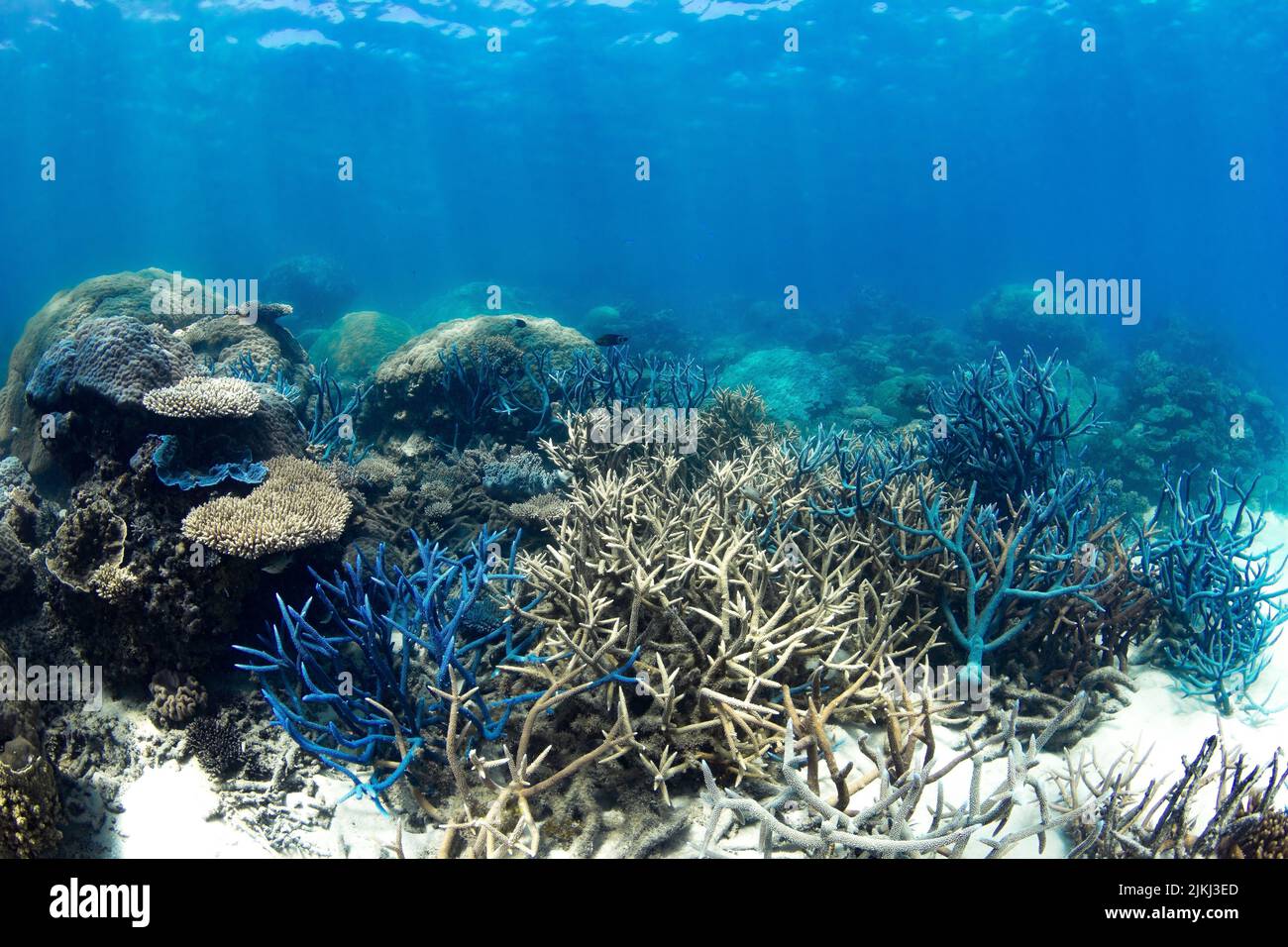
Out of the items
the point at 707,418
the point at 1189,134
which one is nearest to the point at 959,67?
the point at 1189,134

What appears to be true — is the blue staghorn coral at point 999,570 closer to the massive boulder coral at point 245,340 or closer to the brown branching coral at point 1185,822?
the brown branching coral at point 1185,822

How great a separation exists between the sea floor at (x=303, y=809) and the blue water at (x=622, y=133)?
2921 cm

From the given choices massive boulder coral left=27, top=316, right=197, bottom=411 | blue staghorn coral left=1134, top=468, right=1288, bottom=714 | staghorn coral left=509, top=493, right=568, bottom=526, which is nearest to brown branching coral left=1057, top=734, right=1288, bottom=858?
blue staghorn coral left=1134, top=468, right=1288, bottom=714

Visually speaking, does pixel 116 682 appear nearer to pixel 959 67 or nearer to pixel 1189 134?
pixel 959 67

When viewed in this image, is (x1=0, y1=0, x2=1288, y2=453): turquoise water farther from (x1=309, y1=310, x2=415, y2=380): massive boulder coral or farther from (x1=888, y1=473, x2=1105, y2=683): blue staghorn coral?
(x1=888, y1=473, x2=1105, y2=683): blue staghorn coral

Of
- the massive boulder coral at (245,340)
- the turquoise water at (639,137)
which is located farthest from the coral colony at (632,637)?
the turquoise water at (639,137)

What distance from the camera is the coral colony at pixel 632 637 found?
2.79 m

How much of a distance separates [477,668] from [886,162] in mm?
91084

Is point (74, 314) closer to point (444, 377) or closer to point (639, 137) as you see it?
point (444, 377)

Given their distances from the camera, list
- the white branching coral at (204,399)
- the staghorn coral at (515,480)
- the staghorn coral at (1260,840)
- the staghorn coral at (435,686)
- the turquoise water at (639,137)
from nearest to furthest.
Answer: the staghorn coral at (1260,840) < the staghorn coral at (435,686) < the white branching coral at (204,399) < the staghorn coral at (515,480) < the turquoise water at (639,137)

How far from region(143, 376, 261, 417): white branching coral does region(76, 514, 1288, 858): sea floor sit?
1931mm

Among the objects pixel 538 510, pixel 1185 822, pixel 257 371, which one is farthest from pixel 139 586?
pixel 1185 822

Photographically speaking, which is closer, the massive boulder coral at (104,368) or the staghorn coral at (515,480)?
the massive boulder coral at (104,368)
